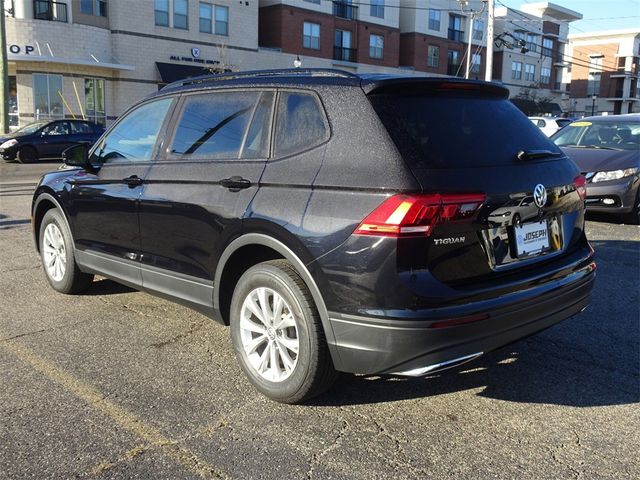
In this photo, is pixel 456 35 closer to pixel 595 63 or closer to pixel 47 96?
pixel 595 63

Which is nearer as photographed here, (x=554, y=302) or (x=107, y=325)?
(x=554, y=302)

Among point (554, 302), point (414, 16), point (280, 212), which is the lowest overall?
point (554, 302)

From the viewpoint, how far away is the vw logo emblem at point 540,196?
332cm

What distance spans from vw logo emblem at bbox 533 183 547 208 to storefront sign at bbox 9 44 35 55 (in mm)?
30761

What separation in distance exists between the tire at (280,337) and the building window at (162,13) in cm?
3354

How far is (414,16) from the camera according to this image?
166ft

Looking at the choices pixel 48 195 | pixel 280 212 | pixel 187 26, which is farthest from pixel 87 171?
pixel 187 26

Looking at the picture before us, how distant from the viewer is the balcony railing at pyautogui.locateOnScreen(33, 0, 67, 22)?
29734mm

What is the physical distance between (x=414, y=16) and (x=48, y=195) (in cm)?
4968

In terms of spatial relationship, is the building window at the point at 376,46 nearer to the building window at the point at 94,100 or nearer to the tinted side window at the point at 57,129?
the building window at the point at 94,100

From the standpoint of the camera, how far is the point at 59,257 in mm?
5527

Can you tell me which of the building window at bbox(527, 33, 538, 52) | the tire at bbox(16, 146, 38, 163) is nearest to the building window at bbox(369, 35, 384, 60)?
the building window at bbox(527, 33, 538, 52)

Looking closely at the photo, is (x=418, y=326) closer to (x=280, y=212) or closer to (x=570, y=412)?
(x=280, y=212)

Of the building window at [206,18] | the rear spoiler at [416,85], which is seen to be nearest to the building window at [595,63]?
the building window at [206,18]
